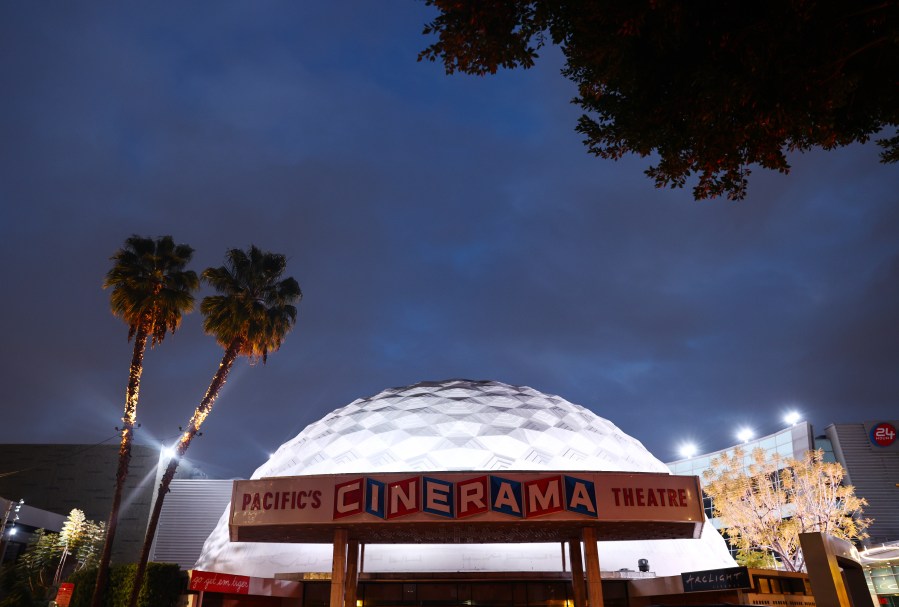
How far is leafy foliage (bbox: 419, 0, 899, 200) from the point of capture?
8.57 metres

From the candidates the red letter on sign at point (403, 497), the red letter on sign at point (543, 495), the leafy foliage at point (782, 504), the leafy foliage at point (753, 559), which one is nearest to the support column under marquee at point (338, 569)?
the red letter on sign at point (403, 497)

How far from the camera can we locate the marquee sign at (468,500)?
15086 millimetres

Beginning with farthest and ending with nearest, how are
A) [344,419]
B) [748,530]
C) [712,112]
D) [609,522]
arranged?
1. [748,530]
2. [344,419]
3. [609,522]
4. [712,112]

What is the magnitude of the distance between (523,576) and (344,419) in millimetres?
11642

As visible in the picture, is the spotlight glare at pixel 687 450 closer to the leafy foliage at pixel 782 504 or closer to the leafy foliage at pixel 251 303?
the leafy foliage at pixel 782 504

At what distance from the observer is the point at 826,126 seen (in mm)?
9438

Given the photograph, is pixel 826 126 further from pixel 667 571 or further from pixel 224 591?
pixel 224 591

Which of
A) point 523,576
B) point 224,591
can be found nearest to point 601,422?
point 523,576

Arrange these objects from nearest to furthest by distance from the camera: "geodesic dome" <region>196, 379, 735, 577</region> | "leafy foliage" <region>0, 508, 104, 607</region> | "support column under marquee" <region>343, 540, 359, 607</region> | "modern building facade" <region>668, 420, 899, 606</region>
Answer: "support column under marquee" <region>343, 540, 359, 607</region> < "geodesic dome" <region>196, 379, 735, 577</region> < "leafy foliage" <region>0, 508, 104, 607</region> < "modern building facade" <region>668, 420, 899, 606</region>

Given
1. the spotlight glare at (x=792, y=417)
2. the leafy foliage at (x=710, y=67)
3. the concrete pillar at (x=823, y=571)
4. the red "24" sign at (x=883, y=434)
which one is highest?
the spotlight glare at (x=792, y=417)

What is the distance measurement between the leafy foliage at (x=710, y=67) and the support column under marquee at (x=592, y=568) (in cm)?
951

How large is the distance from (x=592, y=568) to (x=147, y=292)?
2262 centimetres

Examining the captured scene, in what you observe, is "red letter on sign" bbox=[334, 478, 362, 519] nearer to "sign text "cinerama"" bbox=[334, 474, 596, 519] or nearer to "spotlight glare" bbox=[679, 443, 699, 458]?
"sign text "cinerama"" bbox=[334, 474, 596, 519]

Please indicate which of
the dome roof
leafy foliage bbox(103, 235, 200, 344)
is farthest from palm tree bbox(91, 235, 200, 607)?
the dome roof
